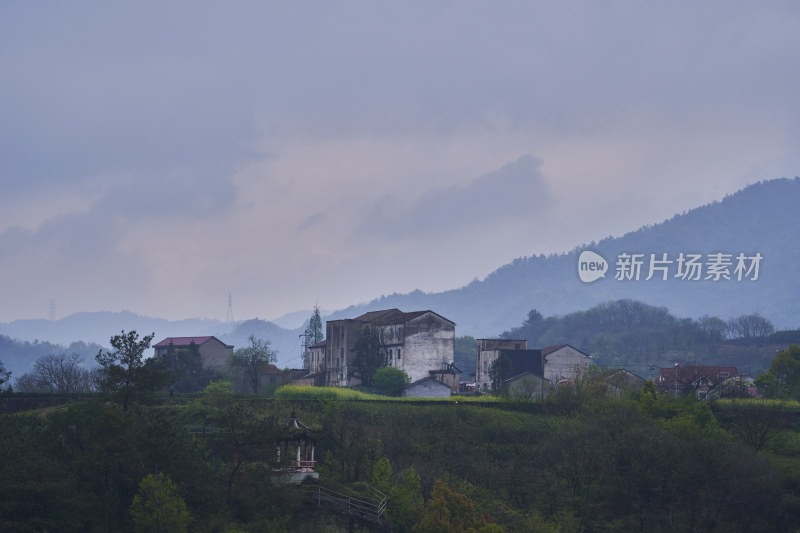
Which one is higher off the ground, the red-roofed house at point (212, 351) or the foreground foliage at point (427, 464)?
the red-roofed house at point (212, 351)

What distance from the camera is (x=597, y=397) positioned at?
8094cm

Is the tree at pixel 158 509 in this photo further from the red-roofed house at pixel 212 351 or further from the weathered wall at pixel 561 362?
the red-roofed house at pixel 212 351

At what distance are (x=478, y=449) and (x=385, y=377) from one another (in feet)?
104

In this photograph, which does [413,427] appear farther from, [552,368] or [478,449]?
[552,368]

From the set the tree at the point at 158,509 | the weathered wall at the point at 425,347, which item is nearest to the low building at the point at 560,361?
the weathered wall at the point at 425,347

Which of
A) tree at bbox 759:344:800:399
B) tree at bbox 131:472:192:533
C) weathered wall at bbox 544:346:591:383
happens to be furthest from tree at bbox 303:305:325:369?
tree at bbox 131:472:192:533

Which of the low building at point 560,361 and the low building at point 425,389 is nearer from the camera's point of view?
the low building at point 425,389

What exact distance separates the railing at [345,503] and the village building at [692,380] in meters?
54.4

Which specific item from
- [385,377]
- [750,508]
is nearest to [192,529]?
[750,508]

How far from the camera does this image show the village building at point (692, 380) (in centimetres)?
9738

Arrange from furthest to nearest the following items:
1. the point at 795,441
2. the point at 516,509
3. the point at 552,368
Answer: the point at 552,368 < the point at 795,441 < the point at 516,509

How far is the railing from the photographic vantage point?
44.8 metres

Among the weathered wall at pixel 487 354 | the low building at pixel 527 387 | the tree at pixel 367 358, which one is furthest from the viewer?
the weathered wall at pixel 487 354

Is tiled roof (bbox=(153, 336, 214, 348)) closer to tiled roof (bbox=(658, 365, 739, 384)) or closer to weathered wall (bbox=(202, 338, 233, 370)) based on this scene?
weathered wall (bbox=(202, 338, 233, 370))
